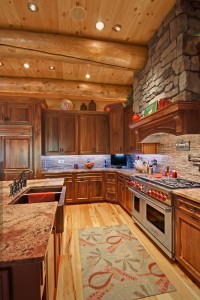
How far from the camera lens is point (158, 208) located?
2441mm

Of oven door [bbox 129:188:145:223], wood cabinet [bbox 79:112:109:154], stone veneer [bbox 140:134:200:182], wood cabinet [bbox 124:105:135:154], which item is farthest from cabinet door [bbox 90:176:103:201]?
stone veneer [bbox 140:134:200:182]

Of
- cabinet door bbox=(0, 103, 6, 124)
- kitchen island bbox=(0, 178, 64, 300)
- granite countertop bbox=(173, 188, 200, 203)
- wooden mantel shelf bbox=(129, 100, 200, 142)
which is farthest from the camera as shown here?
cabinet door bbox=(0, 103, 6, 124)

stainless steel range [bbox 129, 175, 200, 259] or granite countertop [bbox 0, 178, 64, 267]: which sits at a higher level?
granite countertop [bbox 0, 178, 64, 267]

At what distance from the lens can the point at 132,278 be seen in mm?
1960

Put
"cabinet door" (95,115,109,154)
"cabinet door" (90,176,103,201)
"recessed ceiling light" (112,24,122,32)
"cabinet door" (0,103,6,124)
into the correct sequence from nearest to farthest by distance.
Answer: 1. "recessed ceiling light" (112,24,122,32)
2. "cabinet door" (0,103,6,124)
3. "cabinet door" (90,176,103,201)
4. "cabinet door" (95,115,109,154)

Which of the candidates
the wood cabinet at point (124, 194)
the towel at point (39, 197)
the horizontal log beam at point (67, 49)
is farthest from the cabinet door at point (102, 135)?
the towel at point (39, 197)

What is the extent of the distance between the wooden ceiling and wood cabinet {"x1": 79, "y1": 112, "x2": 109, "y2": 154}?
1.30m

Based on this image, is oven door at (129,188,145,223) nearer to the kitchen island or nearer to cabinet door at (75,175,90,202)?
cabinet door at (75,175,90,202)

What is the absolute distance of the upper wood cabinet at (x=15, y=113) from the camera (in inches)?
165

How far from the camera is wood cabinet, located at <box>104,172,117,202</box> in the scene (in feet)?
15.4

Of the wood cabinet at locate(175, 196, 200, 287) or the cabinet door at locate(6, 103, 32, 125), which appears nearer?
the wood cabinet at locate(175, 196, 200, 287)

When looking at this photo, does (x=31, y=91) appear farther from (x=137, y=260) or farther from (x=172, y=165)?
(x=137, y=260)

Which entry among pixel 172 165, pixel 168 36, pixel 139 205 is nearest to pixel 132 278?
pixel 139 205

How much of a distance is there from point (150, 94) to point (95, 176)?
255 centimetres
